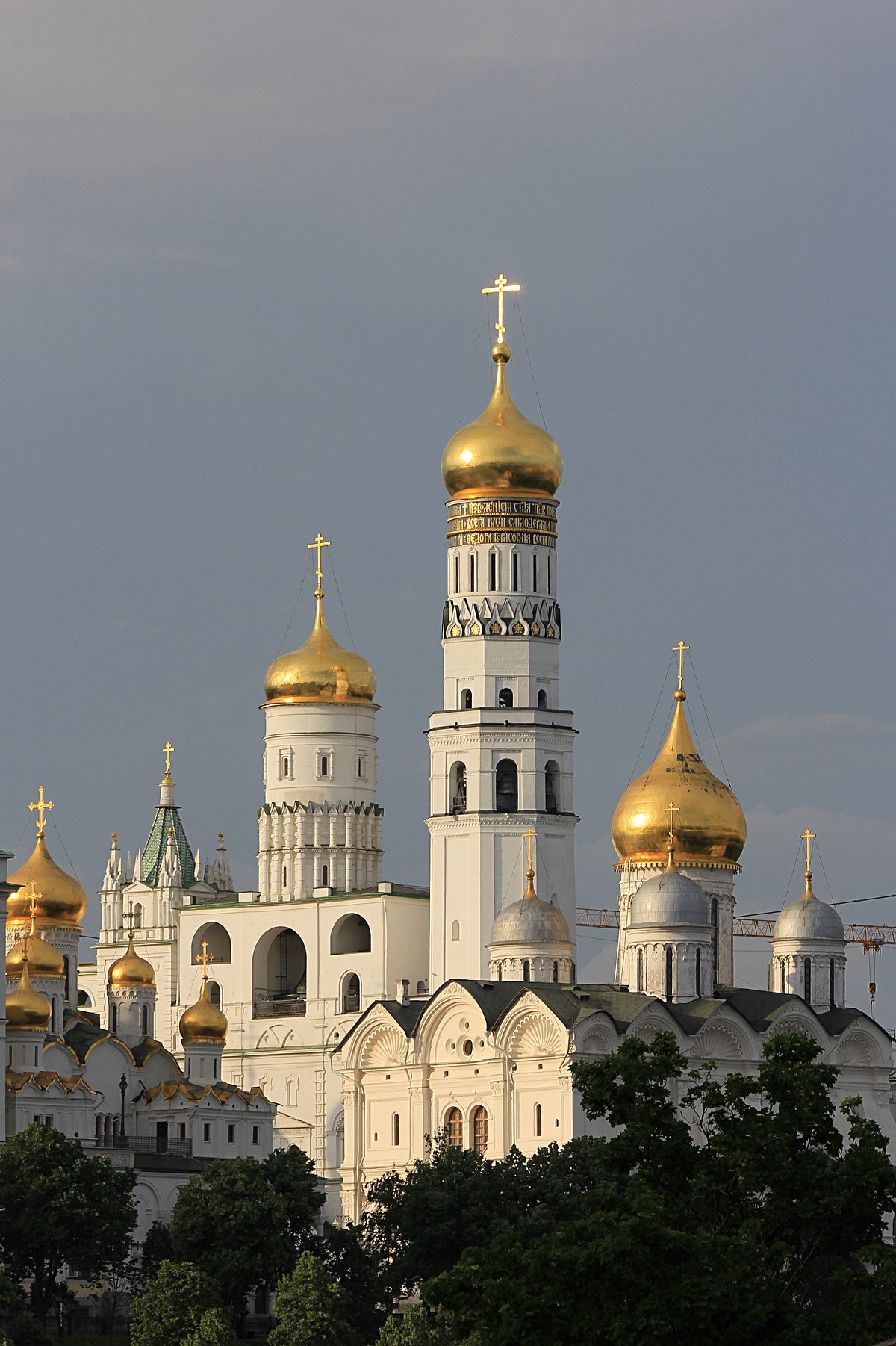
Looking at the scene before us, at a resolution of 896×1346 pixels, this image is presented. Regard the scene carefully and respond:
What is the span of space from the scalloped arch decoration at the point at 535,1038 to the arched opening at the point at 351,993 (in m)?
8.90

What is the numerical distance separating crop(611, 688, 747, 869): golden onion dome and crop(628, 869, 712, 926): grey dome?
136 inches

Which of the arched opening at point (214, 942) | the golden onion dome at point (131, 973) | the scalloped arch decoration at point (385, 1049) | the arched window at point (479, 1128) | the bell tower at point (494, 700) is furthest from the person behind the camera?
the arched opening at point (214, 942)

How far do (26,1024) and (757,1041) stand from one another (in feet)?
51.3

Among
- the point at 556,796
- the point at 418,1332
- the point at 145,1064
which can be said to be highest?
the point at 556,796

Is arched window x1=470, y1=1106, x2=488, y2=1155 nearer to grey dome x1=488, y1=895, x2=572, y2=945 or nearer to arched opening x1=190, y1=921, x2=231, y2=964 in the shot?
grey dome x1=488, y1=895, x2=572, y2=945

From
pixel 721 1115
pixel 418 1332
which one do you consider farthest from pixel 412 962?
pixel 721 1115

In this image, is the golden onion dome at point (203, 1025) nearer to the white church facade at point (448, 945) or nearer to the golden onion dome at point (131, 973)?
the white church facade at point (448, 945)

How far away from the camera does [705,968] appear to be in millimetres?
68250

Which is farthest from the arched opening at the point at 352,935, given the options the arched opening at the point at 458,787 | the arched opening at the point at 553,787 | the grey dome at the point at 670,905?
the grey dome at the point at 670,905

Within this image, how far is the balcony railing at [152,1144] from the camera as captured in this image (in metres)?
64.3

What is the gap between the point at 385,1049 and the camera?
67062 mm

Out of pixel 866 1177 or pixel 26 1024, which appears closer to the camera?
pixel 866 1177

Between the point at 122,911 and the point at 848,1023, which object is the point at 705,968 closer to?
the point at 848,1023

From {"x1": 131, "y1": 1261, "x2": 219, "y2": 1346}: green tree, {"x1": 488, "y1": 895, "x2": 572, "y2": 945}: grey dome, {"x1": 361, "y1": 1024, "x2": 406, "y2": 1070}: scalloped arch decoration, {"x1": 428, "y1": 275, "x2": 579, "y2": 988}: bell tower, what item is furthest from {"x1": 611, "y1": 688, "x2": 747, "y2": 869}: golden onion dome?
{"x1": 131, "y1": 1261, "x2": 219, "y2": 1346}: green tree
